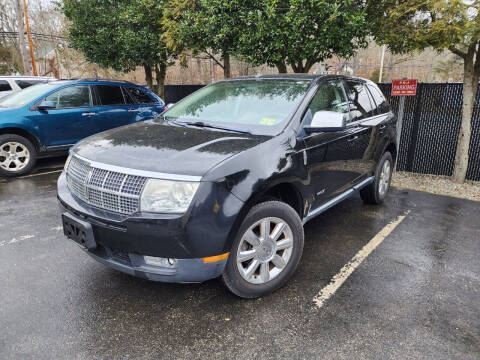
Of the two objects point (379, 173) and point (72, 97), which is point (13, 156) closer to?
point (72, 97)

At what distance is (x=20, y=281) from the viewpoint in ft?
10.0

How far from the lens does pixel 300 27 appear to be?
6.45m

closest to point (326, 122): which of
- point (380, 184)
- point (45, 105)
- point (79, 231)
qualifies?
point (79, 231)

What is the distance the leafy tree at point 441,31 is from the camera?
16.0 ft

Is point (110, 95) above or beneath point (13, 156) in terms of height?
above

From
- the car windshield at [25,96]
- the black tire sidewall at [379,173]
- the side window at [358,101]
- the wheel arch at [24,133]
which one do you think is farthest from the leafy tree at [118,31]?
the black tire sidewall at [379,173]

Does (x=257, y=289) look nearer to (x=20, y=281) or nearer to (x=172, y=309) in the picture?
(x=172, y=309)

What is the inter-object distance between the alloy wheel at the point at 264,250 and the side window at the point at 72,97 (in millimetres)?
5467

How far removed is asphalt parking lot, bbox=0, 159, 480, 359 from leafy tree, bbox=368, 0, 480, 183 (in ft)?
9.53

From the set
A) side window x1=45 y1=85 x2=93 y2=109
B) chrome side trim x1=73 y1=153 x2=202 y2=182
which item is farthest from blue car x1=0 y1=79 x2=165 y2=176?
chrome side trim x1=73 y1=153 x2=202 y2=182

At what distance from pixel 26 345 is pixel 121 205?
109 centimetres

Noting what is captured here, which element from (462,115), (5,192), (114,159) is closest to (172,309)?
(114,159)

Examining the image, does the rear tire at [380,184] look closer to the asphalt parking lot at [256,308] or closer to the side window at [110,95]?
the asphalt parking lot at [256,308]

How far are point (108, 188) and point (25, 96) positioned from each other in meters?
5.27
